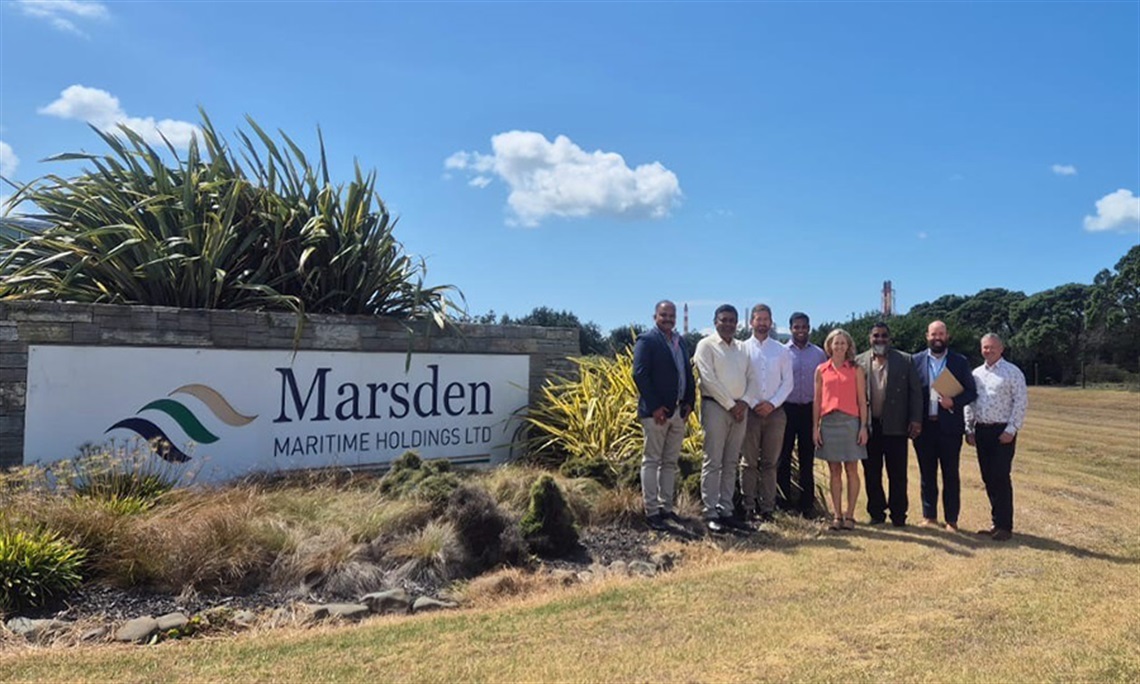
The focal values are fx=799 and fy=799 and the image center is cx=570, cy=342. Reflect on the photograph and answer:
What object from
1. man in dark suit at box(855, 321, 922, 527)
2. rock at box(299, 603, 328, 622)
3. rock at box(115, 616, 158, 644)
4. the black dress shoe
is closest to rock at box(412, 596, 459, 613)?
rock at box(299, 603, 328, 622)

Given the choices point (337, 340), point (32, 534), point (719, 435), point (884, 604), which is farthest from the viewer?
point (337, 340)

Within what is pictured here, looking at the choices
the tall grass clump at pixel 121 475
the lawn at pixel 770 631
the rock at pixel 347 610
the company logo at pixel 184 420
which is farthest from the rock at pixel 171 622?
the company logo at pixel 184 420

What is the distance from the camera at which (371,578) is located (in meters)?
4.54

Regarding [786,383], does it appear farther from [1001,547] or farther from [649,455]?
[1001,547]

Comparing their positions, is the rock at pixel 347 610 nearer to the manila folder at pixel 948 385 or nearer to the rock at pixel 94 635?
the rock at pixel 94 635

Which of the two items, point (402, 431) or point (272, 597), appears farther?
point (402, 431)

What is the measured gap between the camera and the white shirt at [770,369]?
6.39 m

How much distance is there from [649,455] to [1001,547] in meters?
2.72

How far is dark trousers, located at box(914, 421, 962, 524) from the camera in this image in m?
6.46

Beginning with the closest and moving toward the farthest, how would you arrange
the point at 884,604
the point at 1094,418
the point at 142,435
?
the point at 884,604 → the point at 142,435 → the point at 1094,418

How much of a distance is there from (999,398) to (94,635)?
624 centimetres

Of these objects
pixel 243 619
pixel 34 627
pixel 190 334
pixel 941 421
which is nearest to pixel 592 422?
pixel 941 421

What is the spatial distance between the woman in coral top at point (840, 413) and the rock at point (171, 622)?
472 centimetres

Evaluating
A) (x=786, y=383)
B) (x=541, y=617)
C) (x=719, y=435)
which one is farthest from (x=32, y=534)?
(x=786, y=383)
